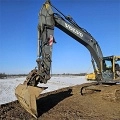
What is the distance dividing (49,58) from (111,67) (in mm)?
4053

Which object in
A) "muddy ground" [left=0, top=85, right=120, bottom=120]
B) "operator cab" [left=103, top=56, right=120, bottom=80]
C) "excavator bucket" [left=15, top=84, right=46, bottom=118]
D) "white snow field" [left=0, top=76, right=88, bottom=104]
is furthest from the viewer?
"white snow field" [left=0, top=76, right=88, bottom=104]

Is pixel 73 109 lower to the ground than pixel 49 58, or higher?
lower

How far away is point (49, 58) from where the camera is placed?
10.6 meters

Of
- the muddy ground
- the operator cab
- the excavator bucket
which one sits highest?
the operator cab

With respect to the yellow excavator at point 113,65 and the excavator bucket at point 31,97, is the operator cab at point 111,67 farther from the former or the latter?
the excavator bucket at point 31,97

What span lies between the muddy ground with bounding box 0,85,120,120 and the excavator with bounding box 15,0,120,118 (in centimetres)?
54

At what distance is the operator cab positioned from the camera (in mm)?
12827

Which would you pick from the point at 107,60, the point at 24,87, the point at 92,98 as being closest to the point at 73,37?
the point at 107,60

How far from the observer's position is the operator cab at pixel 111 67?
1283cm

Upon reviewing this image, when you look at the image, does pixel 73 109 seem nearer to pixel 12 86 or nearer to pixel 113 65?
pixel 113 65

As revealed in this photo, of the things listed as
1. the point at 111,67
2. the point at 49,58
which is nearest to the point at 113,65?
the point at 111,67

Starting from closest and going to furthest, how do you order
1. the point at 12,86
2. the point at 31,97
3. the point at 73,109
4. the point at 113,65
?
the point at 31,97
the point at 73,109
the point at 113,65
the point at 12,86

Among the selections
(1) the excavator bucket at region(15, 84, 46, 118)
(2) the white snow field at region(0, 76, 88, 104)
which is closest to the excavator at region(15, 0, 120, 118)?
(1) the excavator bucket at region(15, 84, 46, 118)

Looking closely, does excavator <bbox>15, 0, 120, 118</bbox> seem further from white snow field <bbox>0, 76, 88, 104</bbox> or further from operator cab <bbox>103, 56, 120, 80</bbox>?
white snow field <bbox>0, 76, 88, 104</bbox>
